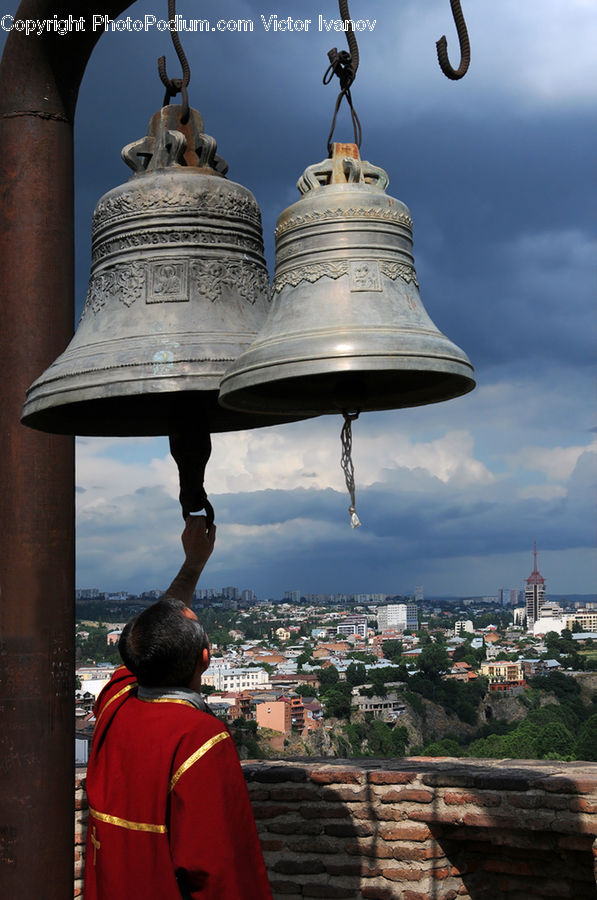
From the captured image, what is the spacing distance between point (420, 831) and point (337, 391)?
2716 mm

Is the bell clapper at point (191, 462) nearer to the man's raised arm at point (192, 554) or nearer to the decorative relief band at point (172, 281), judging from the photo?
the man's raised arm at point (192, 554)

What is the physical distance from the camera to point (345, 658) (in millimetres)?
63094

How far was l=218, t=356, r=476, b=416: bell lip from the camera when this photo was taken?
2587 mm

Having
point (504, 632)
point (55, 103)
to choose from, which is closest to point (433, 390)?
point (55, 103)

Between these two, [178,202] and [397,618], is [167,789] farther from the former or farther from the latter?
[397,618]

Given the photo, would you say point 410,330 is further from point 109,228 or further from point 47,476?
point 47,476

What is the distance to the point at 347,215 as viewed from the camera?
261cm

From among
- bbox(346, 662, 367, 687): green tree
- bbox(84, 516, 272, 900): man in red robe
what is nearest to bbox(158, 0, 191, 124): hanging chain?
bbox(84, 516, 272, 900): man in red robe

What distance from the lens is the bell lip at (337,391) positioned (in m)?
2.59

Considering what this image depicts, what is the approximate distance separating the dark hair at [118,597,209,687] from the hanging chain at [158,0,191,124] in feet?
4.40

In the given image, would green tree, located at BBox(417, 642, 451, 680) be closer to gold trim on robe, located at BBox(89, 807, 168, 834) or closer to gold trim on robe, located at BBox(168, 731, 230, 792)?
gold trim on robe, located at BBox(89, 807, 168, 834)

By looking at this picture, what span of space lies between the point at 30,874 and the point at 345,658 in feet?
200

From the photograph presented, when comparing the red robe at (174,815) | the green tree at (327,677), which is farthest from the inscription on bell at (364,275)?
the green tree at (327,677)

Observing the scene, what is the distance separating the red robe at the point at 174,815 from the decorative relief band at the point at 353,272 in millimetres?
1040
